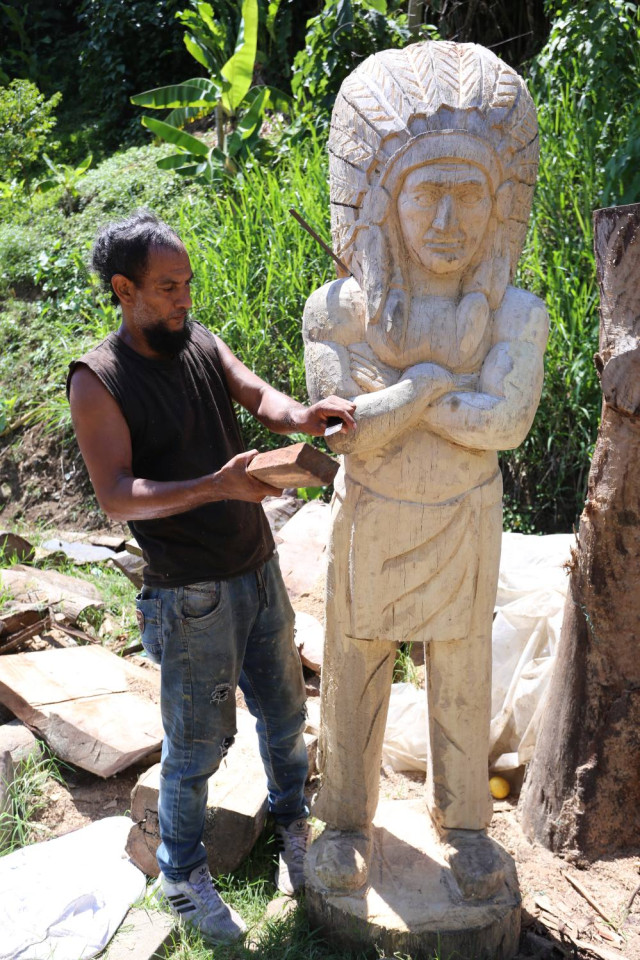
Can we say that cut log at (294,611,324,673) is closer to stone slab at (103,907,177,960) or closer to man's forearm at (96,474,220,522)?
stone slab at (103,907,177,960)

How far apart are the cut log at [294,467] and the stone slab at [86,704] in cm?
167

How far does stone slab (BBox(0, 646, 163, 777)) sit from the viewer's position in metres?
3.36

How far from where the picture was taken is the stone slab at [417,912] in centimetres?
238

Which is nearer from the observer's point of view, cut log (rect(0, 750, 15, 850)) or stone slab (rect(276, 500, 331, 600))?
cut log (rect(0, 750, 15, 850))

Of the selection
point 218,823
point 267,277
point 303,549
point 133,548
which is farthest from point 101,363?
point 267,277

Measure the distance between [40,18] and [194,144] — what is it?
5.70m

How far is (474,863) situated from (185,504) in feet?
3.99

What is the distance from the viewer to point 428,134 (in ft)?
6.89

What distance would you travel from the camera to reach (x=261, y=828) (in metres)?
2.96

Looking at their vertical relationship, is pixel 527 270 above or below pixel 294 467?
above

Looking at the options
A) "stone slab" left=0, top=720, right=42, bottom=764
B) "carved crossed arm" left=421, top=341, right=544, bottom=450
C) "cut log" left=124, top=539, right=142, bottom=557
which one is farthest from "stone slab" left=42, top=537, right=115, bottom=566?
"carved crossed arm" left=421, top=341, right=544, bottom=450

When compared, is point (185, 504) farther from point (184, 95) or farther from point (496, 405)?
point (184, 95)

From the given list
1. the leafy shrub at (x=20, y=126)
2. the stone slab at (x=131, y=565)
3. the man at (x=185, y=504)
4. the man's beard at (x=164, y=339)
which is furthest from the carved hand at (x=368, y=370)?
the leafy shrub at (x=20, y=126)

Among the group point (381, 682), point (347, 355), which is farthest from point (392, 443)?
point (381, 682)
